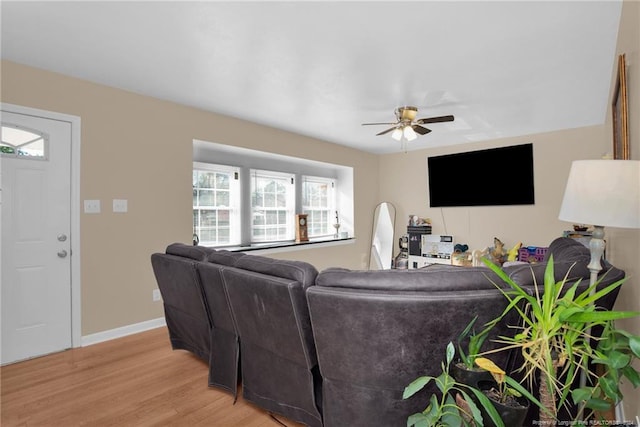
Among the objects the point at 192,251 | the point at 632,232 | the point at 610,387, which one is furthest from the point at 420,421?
the point at 192,251

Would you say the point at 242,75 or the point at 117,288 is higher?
the point at 242,75

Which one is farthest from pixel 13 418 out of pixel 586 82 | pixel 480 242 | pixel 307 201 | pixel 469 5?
pixel 480 242

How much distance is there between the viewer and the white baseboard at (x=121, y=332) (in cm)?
301

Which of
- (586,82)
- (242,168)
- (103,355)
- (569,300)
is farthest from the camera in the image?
(242,168)

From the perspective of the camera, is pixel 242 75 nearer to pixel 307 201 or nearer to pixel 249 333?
pixel 249 333

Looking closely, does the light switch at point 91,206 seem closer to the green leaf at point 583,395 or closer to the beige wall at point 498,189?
the green leaf at point 583,395

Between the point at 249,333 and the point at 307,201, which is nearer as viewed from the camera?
the point at 249,333

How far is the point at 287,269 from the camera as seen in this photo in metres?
1.68

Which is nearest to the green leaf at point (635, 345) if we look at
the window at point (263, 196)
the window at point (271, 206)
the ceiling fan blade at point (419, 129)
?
the ceiling fan blade at point (419, 129)

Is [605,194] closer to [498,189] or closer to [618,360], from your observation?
[618,360]

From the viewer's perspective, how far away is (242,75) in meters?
2.86

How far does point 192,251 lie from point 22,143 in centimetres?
174

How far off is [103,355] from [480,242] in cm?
523

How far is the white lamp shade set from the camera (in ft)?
3.76
